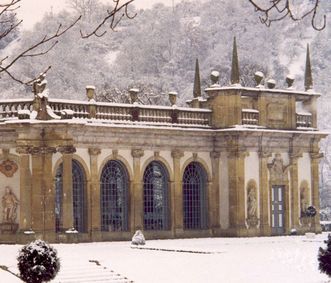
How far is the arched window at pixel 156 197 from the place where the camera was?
37.9 meters

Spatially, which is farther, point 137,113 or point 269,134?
point 269,134

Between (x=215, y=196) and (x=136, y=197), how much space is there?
4.11 metres

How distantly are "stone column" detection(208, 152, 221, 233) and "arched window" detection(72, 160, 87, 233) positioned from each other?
233 inches

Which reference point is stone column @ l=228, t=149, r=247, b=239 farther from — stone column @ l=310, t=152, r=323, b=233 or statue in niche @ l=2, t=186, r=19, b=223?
statue in niche @ l=2, t=186, r=19, b=223

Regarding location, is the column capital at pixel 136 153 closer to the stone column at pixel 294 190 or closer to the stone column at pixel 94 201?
the stone column at pixel 94 201

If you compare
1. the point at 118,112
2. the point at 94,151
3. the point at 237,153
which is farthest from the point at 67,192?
the point at 237,153

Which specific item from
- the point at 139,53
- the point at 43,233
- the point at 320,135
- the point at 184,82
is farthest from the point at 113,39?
the point at 43,233

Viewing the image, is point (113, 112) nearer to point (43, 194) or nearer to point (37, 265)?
point (43, 194)

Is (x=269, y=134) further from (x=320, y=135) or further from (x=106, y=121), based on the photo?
(x=106, y=121)

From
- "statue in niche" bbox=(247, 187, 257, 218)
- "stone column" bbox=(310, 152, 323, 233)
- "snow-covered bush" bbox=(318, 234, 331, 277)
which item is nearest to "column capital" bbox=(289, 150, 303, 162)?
"stone column" bbox=(310, 152, 323, 233)

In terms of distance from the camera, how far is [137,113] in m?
37.6

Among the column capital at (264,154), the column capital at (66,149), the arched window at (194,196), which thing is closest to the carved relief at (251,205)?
the column capital at (264,154)

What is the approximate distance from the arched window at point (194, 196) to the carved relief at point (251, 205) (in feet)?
5.89

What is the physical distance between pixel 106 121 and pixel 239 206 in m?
6.77
